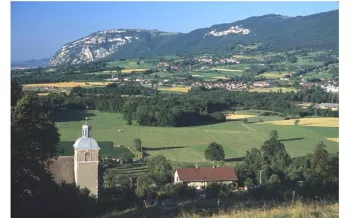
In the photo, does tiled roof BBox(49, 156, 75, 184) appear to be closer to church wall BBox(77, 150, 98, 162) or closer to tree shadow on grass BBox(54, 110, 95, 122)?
church wall BBox(77, 150, 98, 162)

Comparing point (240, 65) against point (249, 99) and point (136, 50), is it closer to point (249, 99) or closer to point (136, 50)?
point (136, 50)

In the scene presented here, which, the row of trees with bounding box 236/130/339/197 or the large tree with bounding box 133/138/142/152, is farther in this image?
the large tree with bounding box 133/138/142/152

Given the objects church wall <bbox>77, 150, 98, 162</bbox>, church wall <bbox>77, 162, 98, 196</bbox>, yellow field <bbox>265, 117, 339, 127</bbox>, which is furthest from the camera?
yellow field <bbox>265, 117, 339, 127</bbox>

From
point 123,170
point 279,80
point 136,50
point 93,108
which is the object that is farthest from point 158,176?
point 136,50

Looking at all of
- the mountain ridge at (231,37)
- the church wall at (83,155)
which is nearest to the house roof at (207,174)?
the church wall at (83,155)

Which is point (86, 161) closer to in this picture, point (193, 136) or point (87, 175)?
point (87, 175)

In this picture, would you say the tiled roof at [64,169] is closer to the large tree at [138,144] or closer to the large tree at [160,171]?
the large tree at [160,171]

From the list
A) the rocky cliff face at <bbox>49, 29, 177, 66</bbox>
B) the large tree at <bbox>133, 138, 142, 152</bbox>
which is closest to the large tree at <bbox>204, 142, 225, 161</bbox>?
the large tree at <bbox>133, 138, 142, 152</bbox>

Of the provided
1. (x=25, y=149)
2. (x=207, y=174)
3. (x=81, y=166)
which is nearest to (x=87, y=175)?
(x=81, y=166)
